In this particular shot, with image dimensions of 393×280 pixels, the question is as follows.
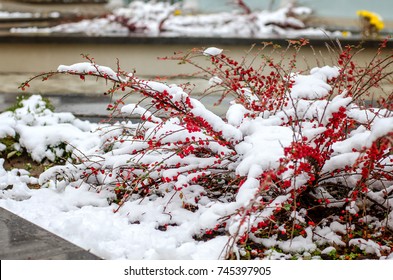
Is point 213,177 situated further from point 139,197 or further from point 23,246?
point 23,246

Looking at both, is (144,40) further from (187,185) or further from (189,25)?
(187,185)

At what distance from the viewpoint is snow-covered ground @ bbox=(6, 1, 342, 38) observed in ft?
27.6

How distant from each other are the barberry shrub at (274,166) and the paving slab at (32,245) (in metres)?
0.50

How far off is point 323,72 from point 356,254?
1098 millimetres

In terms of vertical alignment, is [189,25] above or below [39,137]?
above

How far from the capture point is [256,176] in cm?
300

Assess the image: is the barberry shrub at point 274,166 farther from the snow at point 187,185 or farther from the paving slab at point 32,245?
the paving slab at point 32,245

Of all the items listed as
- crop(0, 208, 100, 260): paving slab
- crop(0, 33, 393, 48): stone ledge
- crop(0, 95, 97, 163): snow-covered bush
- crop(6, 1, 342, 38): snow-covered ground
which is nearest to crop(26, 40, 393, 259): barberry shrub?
crop(0, 208, 100, 260): paving slab

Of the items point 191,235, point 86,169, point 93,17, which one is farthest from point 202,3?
point 191,235

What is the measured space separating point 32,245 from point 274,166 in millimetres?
1140

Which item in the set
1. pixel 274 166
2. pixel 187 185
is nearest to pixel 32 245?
pixel 187 185

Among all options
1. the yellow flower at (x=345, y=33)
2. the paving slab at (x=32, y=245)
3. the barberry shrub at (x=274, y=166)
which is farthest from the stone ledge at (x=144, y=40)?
the paving slab at (x=32, y=245)

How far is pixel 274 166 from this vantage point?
305 centimetres

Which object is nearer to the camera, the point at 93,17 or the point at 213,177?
the point at 213,177
